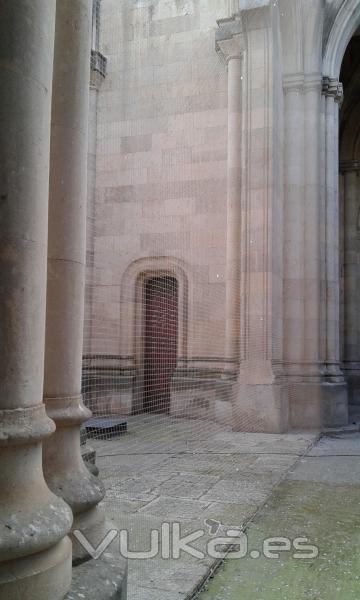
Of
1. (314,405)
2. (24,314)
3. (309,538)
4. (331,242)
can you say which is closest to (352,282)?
(331,242)

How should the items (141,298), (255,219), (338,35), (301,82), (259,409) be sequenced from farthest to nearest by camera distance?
(141,298) < (338,35) < (301,82) < (255,219) < (259,409)

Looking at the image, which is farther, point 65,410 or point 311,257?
point 311,257

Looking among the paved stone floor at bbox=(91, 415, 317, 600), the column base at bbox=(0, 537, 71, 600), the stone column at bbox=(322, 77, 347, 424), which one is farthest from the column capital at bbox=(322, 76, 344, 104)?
the column base at bbox=(0, 537, 71, 600)

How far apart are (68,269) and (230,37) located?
8.93 m

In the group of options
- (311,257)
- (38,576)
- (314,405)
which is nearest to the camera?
(38,576)

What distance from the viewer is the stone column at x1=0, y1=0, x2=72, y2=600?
2.03m

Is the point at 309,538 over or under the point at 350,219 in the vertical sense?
under

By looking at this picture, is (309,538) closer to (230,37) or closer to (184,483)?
(184,483)

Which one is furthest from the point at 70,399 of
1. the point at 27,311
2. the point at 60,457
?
the point at 27,311

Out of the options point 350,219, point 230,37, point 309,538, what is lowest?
point 309,538

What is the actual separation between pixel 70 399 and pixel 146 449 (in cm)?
518

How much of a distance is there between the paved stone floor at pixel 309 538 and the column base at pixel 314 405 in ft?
10.6

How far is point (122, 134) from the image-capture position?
11797mm

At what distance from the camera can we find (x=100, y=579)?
2.43 m
